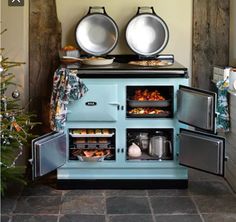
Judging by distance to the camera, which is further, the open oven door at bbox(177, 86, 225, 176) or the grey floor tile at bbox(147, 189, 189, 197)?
the grey floor tile at bbox(147, 189, 189, 197)

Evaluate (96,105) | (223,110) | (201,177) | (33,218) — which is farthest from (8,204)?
(223,110)

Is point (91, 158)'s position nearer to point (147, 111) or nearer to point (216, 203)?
point (147, 111)

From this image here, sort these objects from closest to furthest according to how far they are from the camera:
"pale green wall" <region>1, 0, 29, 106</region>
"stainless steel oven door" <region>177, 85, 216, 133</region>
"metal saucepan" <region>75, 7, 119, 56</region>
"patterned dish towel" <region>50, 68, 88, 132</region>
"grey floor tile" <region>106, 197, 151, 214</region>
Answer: "grey floor tile" <region>106, 197, 151, 214</region> → "stainless steel oven door" <region>177, 85, 216, 133</region> → "patterned dish towel" <region>50, 68, 88, 132</region> → "pale green wall" <region>1, 0, 29, 106</region> → "metal saucepan" <region>75, 7, 119, 56</region>

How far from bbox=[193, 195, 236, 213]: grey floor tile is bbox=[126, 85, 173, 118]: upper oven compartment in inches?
24.5

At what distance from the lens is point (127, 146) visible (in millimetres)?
3592

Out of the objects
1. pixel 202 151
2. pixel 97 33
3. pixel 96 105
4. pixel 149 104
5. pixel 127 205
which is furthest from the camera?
pixel 97 33

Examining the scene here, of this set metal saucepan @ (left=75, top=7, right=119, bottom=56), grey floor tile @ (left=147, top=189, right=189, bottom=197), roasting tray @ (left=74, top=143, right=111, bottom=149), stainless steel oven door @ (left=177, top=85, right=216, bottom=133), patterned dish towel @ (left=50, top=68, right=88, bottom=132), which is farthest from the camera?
metal saucepan @ (left=75, top=7, right=119, bottom=56)

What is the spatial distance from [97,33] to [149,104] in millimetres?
836

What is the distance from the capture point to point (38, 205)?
3197 mm

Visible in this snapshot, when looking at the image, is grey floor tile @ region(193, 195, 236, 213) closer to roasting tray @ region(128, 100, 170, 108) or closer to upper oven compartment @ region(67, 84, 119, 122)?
roasting tray @ region(128, 100, 170, 108)

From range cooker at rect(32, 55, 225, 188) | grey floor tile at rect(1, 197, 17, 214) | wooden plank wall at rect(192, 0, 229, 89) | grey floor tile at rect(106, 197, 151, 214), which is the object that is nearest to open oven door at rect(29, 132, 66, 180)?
range cooker at rect(32, 55, 225, 188)

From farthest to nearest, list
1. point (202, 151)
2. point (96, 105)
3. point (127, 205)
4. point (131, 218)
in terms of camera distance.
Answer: point (96, 105)
point (202, 151)
point (127, 205)
point (131, 218)

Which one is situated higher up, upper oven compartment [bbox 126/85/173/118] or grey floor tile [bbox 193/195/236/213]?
upper oven compartment [bbox 126/85/173/118]

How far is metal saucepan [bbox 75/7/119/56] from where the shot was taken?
12.9 feet
